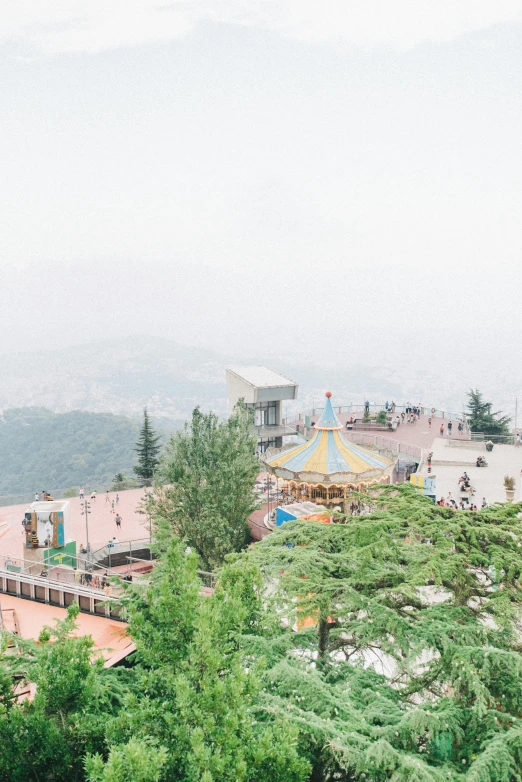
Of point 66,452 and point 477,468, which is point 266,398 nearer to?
point 477,468

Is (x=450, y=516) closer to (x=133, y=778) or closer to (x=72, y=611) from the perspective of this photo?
(x=72, y=611)

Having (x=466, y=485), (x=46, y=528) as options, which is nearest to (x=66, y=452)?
(x=466, y=485)

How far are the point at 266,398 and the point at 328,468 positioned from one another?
17225 mm

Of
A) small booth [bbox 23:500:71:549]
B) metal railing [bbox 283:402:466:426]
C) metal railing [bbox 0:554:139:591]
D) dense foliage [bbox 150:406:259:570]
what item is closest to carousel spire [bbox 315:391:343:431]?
dense foliage [bbox 150:406:259:570]

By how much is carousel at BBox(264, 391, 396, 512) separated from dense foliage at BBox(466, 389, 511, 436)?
24.4 m

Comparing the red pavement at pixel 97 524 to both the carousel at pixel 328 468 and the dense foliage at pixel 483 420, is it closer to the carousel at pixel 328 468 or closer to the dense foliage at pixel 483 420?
the carousel at pixel 328 468

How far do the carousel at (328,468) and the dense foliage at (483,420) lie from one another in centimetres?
2443

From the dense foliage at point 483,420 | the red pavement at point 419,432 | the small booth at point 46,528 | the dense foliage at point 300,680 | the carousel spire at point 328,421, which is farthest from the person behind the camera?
the dense foliage at point 483,420

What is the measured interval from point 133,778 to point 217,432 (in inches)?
629

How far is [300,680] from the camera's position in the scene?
8.05 meters

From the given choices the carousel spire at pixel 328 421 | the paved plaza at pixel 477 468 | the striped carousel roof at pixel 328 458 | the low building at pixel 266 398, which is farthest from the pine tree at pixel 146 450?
the carousel spire at pixel 328 421

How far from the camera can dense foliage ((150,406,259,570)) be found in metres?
20.2

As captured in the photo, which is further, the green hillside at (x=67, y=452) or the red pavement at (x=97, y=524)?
the green hillside at (x=67, y=452)

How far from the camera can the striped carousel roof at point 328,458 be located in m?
25.7
